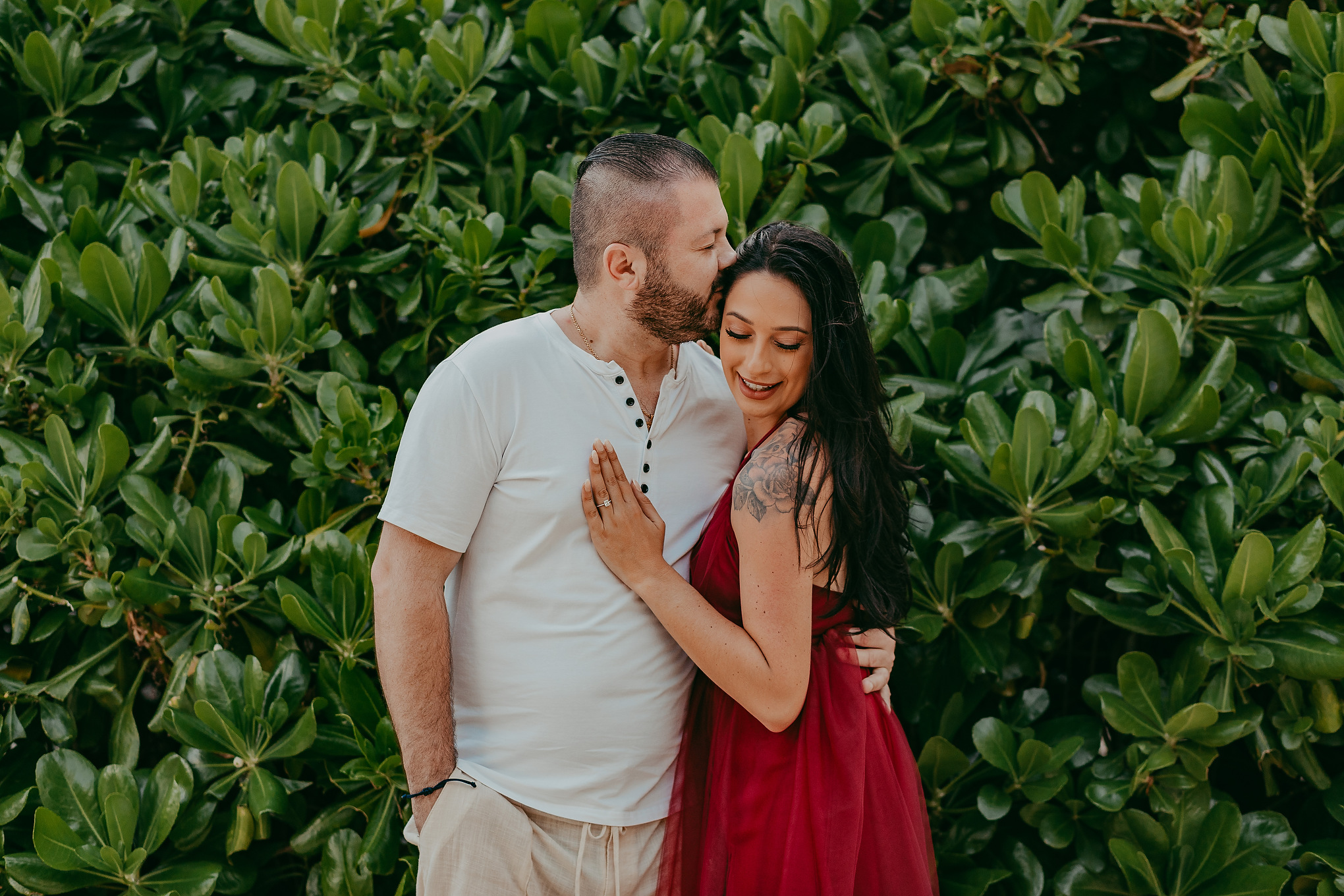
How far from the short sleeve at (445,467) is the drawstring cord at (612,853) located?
568mm

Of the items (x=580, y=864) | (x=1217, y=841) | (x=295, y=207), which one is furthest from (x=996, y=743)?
(x=295, y=207)

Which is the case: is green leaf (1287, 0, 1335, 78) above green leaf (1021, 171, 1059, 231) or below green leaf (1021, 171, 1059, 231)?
above

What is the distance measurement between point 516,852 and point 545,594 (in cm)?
46

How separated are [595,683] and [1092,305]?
5.06ft

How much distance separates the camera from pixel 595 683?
5.92ft

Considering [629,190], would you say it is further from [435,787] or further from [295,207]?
[435,787]

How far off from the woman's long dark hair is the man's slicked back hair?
6.6 inches

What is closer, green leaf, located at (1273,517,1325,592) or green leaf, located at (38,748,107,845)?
green leaf, located at (1273,517,1325,592)

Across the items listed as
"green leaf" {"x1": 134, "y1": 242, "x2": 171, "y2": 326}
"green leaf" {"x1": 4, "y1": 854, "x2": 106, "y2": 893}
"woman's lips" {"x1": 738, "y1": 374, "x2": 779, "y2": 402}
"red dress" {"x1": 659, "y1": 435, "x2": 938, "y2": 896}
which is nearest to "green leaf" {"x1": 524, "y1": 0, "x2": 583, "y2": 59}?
"green leaf" {"x1": 134, "y1": 242, "x2": 171, "y2": 326}

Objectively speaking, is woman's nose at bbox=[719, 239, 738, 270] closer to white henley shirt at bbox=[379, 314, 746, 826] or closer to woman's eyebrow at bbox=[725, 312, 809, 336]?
woman's eyebrow at bbox=[725, 312, 809, 336]

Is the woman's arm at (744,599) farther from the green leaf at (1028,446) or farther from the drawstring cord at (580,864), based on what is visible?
the green leaf at (1028,446)

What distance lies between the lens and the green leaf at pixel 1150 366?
83.4 inches

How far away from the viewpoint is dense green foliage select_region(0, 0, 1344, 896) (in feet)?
6.89

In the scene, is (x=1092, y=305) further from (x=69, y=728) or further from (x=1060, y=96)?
(x=69, y=728)
